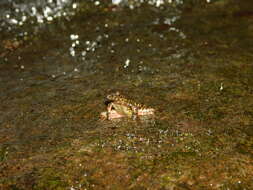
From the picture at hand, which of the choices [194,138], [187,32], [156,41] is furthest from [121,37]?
[194,138]

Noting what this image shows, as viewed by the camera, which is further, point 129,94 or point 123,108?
point 129,94

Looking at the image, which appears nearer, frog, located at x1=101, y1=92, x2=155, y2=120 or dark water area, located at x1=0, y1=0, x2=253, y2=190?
dark water area, located at x1=0, y1=0, x2=253, y2=190

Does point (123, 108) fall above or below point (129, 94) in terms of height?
below

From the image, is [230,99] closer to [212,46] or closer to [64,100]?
[212,46]

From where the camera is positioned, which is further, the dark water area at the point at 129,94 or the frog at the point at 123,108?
the frog at the point at 123,108
